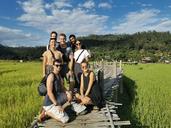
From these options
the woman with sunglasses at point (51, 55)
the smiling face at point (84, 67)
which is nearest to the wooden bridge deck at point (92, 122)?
the smiling face at point (84, 67)

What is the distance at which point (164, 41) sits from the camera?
11644 centimetres

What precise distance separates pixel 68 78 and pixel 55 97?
0.93 meters

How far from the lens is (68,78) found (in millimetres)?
6488

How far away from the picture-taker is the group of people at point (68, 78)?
5.41 metres

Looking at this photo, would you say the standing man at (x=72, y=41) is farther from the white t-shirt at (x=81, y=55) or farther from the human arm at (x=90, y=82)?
the human arm at (x=90, y=82)

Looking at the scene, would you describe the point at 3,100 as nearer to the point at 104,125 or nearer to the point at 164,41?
the point at 104,125

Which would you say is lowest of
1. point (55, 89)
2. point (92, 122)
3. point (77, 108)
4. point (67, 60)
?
point (92, 122)

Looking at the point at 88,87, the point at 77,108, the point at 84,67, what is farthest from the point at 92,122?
the point at 84,67

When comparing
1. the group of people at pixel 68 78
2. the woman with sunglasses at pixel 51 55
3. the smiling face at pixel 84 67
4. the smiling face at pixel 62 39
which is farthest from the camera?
the smiling face at pixel 62 39

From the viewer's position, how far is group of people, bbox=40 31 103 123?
5.41 meters

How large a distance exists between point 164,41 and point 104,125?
115m

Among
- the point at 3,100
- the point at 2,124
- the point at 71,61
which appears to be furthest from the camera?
the point at 3,100

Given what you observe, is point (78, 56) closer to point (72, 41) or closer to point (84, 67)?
point (72, 41)

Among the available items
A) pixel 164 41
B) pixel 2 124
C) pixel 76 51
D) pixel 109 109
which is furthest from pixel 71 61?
pixel 164 41
